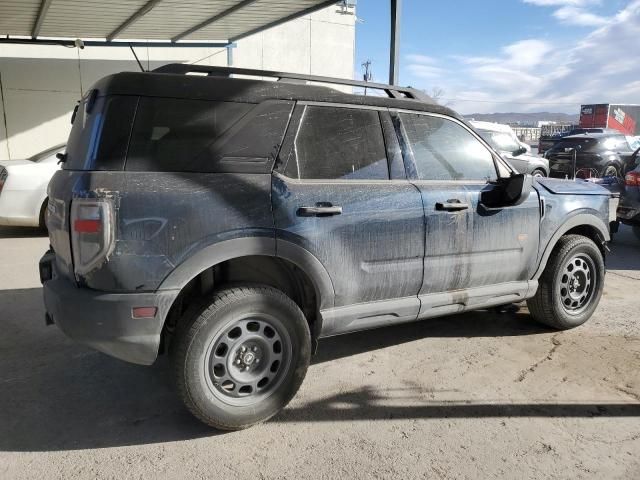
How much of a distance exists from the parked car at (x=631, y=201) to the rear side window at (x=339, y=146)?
252 inches

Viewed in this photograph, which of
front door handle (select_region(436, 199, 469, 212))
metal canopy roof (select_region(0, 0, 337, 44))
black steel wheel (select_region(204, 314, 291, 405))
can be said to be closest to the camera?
black steel wheel (select_region(204, 314, 291, 405))

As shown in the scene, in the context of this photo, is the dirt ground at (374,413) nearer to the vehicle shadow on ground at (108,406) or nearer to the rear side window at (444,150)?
the vehicle shadow on ground at (108,406)

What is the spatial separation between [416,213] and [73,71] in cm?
1216

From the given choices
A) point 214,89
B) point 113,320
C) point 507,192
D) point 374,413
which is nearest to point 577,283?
point 507,192

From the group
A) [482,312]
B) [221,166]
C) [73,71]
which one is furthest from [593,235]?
[73,71]

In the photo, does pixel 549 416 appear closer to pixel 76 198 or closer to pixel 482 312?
pixel 482 312

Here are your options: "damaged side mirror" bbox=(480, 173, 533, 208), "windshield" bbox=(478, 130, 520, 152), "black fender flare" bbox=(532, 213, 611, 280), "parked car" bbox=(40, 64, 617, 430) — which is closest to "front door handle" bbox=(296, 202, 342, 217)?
"parked car" bbox=(40, 64, 617, 430)

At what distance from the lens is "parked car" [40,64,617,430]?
8.87 feet

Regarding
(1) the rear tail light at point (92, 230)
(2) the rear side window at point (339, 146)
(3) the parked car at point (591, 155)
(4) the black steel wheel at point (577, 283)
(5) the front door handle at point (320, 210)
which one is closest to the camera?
(1) the rear tail light at point (92, 230)

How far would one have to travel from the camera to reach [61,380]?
11.9 ft

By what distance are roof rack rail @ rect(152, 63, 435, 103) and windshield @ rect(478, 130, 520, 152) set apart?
11139 millimetres

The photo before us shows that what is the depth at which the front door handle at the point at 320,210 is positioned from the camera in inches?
121

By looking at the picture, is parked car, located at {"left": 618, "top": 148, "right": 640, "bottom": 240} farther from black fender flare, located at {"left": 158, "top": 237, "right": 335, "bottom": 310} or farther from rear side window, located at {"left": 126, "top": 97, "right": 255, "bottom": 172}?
rear side window, located at {"left": 126, "top": 97, "right": 255, "bottom": 172}

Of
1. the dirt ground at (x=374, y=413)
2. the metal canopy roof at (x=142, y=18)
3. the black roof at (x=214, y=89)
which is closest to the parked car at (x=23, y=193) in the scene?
the metal canopy roof at (x=142, y=18)
